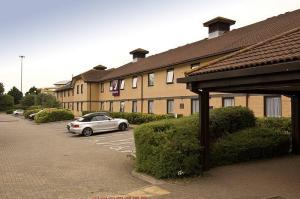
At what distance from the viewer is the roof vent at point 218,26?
31.3 meters

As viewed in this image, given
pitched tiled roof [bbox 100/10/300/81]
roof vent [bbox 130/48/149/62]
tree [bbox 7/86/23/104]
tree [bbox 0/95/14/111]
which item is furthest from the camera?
tree [bbox 7/86/23/104]

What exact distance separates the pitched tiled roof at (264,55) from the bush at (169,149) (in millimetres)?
1749

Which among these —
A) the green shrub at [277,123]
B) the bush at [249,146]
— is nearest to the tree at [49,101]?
the green shrub at [277,123]

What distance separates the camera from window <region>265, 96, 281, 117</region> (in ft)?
65.6

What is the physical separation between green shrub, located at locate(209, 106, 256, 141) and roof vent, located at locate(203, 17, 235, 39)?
18.7m

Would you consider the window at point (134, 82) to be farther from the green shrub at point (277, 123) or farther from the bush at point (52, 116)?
the green shrub at point (277, 123)

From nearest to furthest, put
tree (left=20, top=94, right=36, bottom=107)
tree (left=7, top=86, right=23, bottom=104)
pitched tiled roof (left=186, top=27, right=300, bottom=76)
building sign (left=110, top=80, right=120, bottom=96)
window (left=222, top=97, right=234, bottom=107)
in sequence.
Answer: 1. pitched tiled roof (left=186, top=27, right=300, bottom=76)
2. window (left=222, top=97, right=234, bottom=107)
3. building sign (left=110, top=80, right=120, bottom=96)
4. tree (left=20, top=94, right=36, bottom=107)
5. tree (left=7, top=86, right=23, bottom=104)

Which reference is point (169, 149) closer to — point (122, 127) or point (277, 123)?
point (277, 123)

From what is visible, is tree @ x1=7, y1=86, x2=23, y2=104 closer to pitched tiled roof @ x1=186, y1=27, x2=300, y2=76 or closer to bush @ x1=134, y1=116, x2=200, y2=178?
bush @ x1=134, y1=116, x2=200, y2=178

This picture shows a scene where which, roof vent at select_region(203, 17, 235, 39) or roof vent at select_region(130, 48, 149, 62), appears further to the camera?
roof vent at select_region(130, 48, 149, 62)

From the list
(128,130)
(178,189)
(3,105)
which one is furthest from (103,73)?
(3,105)

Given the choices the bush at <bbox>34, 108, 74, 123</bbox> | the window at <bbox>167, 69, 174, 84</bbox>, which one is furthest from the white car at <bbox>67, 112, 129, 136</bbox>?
the bush at <bbox>34, 108, 74, 123</bbox>

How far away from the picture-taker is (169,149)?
32.7 ft

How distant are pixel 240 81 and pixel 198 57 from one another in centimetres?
1710
